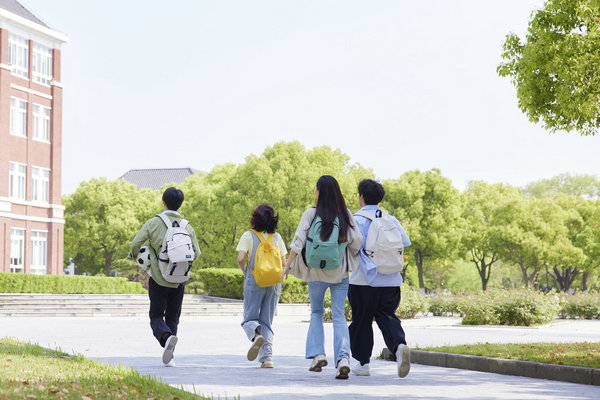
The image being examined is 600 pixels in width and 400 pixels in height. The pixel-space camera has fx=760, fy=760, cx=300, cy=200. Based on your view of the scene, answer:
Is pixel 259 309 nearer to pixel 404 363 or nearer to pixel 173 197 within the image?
pixel 173 197

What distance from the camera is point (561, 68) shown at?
33.6 ft

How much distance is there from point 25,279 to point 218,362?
27035mm

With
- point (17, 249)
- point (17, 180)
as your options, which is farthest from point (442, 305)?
point (17, 180)

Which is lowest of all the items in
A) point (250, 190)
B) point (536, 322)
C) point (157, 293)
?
point (536, 322)

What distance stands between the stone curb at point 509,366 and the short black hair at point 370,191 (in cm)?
229

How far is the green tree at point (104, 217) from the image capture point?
2099 inches

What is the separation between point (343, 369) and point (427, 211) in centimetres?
4519

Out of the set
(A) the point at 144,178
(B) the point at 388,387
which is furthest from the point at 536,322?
(A) the point at 144,178

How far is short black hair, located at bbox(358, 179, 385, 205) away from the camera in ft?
25.8

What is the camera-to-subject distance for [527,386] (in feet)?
23.6

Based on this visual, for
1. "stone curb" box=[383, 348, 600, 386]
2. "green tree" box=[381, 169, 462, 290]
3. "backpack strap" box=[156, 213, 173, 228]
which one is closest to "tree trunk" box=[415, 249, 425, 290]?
"green tree" box=[381, 169, 462, 290]

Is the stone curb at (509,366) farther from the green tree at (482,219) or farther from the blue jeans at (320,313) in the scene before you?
the green tree at (482,219)

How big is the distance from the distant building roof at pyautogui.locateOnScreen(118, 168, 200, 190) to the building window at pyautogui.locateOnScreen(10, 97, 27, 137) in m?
47.7

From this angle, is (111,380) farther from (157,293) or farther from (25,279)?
(25,279)
